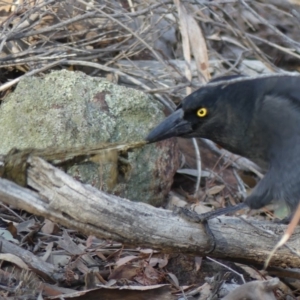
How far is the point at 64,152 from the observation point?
11.7 ft

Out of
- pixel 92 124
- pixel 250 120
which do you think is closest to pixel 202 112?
pixel 250 120

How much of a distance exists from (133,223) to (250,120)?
3.24ft

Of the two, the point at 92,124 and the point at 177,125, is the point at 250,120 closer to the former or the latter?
the point at 177,125

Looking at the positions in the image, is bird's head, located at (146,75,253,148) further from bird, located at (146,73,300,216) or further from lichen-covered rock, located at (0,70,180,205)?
lichen-covered rock, located at (0,70,180,205)

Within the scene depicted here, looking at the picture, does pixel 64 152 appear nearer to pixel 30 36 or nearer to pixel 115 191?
pixel 115 191

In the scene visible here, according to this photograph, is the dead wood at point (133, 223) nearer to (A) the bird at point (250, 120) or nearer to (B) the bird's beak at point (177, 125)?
(A) the bird at point (250, 120)

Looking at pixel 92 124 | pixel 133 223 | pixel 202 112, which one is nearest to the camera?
pixel 133 223

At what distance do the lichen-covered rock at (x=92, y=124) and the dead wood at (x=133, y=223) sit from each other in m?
1.04

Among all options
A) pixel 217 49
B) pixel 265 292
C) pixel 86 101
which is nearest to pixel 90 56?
pixel 86 101

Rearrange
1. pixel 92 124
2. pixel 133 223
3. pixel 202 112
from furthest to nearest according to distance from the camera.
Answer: pixel 92 124 < pixel 202 112 < pixel 133 223

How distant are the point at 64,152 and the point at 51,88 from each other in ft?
2.73

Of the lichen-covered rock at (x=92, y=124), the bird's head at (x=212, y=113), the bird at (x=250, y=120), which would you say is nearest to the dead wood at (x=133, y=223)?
the bird at (x=250, y=120)

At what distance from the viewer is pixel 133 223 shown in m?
2.81

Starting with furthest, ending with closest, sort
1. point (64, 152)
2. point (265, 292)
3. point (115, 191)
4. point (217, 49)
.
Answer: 1. point (217, 49)
2. point (115, 191)
3. point (64, 152)
4. point (265, 292)
